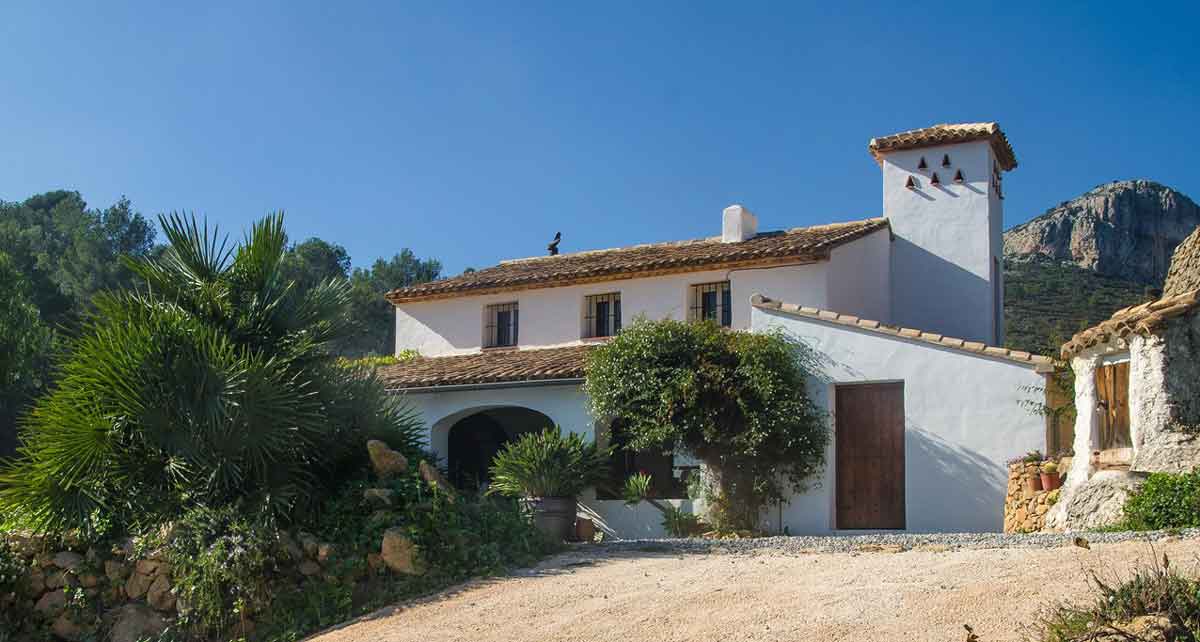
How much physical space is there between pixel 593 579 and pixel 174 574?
175 inches

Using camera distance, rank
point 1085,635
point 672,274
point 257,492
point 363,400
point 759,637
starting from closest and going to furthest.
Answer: point 1085,635, point 759,637, point 257,492, point 363,400, point 672,274

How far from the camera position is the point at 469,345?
23859mm

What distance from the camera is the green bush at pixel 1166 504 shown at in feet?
39.0

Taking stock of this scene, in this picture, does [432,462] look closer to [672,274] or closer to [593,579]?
[593,579]

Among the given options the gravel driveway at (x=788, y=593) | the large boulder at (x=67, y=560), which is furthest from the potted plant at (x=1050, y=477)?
the large boulder at (x=67, y=560)

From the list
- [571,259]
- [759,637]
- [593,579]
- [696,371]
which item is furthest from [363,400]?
[571,259]

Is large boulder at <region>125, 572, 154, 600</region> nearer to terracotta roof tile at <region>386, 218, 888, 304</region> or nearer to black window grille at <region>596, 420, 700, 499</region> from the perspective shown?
black window grille at <region>596, 420, 700, 499</region>

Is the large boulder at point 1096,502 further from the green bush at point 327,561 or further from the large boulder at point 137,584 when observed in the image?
the large boulder at point 137,584

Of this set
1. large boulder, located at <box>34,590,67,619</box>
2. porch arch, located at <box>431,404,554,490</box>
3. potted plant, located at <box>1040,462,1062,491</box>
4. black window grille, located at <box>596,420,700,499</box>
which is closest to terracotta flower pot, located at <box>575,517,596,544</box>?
black window grille, located at <box>596,420,700,499</box>

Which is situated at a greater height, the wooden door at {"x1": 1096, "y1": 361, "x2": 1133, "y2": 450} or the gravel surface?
the wooden door at {"x1": 1096, "y1": 361, "x2": 1133, "y2": 450}

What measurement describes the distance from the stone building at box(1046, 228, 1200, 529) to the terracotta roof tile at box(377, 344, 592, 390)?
794 cm

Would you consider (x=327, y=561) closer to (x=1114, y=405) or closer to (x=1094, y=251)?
(x=1114, y=405)

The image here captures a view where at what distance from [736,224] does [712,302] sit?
2.41m

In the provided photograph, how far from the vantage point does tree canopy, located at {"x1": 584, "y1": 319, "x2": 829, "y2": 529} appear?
1706cm
